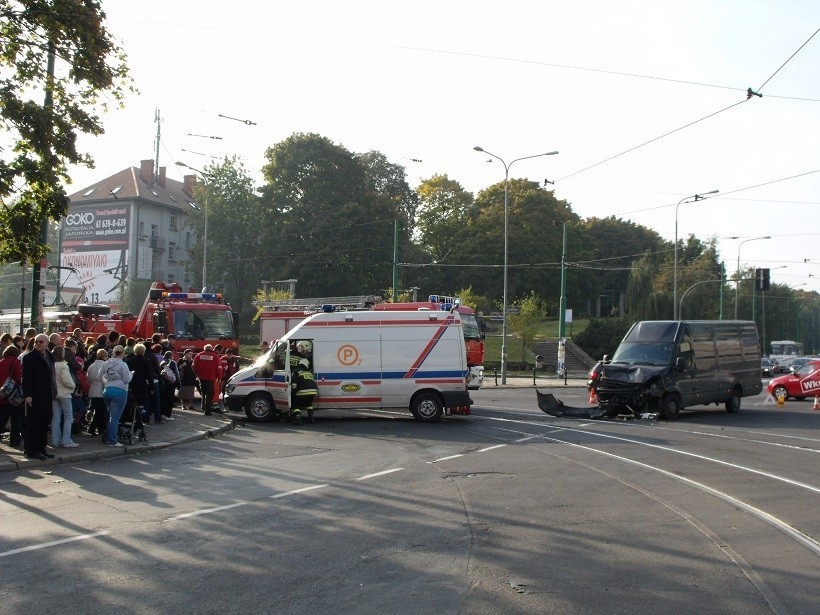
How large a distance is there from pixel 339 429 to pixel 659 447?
6.87 metres

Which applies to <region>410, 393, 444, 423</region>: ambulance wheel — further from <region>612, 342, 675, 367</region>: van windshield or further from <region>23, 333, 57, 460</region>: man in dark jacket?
<region>23, 333, 57, 460</region>: man in dark jacket

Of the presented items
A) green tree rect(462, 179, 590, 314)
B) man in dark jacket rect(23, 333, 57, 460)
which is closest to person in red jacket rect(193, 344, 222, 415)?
man in dark jacket rect(23, 333, 57, 460)

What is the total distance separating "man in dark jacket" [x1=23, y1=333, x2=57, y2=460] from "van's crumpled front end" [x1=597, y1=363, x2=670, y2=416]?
14.5 meters

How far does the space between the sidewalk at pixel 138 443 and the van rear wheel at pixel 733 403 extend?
14.8 meters

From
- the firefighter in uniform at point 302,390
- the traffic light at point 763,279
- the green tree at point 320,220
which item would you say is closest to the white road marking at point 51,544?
the firefighter in uniform at point 302,390

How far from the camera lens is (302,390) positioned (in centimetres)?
2002

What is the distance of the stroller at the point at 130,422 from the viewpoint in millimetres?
Answer: 15062

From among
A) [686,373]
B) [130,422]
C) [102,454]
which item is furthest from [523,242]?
[102,454]

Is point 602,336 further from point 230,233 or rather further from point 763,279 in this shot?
point 230,233

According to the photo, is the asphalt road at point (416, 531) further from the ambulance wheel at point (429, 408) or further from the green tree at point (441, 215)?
the green tree at point (441, 215)

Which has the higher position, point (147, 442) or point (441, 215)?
A: point (441, 215)

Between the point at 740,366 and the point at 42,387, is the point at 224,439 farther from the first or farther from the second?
the point at 740,366

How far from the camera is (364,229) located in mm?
59438

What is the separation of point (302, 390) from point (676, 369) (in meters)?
10.0
